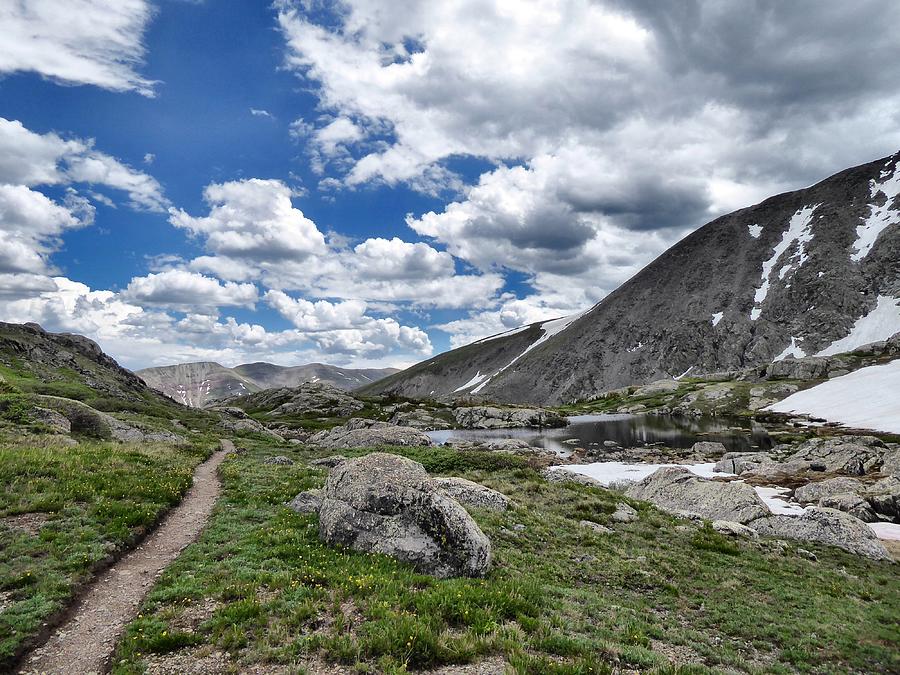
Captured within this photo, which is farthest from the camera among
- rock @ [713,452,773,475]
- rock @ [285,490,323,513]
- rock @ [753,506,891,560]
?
rock @ [713,452,773,475]

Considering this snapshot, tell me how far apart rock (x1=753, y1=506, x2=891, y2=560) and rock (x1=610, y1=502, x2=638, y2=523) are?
802 centimetres

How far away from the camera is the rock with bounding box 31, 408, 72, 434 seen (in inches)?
1309

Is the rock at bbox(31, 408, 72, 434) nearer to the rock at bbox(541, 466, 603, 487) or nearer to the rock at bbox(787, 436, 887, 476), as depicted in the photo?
the rock at bbox(541, 466, 603, 487)

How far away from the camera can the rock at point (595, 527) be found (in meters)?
25.7

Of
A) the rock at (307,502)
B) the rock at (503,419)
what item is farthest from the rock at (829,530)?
the rock at (503,419)

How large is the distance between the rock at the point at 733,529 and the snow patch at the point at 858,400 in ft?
249

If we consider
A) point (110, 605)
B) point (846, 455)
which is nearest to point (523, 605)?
point (110, 605)

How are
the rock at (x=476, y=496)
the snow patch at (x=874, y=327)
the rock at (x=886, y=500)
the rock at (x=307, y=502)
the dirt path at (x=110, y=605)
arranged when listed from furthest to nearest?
the snow patch at (x=874, y=327)
the rock at (x=886, y=500)
the rock at (x=476, y=496)
the rock at (x=307, y=502)
the dirt path at (x=110, y=605)

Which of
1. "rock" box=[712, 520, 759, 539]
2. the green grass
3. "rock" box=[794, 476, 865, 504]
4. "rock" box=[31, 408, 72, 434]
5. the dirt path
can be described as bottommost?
"rock" box=[794, 476, 865, 504]

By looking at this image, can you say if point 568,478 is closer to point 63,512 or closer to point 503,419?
point 63,512

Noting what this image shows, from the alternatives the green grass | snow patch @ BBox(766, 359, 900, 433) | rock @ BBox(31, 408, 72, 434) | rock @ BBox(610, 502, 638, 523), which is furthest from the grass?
snow patch @ BBox(766, 359, 900, 433)

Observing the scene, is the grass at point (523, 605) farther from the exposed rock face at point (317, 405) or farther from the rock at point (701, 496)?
the exposed rock face at point (317, 405)

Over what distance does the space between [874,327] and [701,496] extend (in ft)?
698

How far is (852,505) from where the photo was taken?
113 ft
